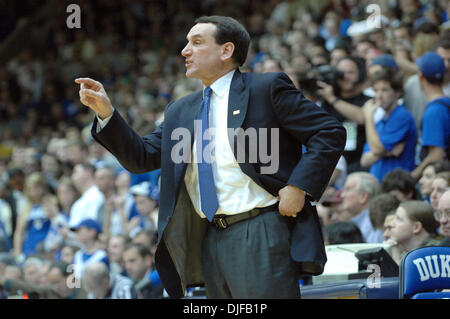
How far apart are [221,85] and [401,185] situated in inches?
94.8

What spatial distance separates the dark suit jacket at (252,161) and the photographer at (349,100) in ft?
9.71

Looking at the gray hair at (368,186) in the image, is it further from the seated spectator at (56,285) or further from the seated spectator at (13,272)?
the seated spectator at (13,272)

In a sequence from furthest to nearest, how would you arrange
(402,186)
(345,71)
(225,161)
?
(345,71) → (402,186) → (225,161)

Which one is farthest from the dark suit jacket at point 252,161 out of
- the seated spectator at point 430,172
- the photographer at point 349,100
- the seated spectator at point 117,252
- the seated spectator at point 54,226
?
the seated spectator at point 54,226

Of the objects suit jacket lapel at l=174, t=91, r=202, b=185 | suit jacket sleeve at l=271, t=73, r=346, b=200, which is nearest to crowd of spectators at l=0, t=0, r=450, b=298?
suit jacket sleeve at l=271, t=73, r=346, b=200

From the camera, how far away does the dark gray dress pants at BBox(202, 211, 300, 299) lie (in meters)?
3.12

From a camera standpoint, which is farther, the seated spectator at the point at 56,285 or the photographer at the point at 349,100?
the photographer at the point at 349,100

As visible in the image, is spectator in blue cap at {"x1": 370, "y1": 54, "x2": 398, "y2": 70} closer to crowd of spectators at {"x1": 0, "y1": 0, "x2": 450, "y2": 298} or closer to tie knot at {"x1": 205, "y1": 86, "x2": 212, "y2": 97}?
crowd of spectators at {"x1": 0, "y1": 0, "x2": 450, "y2": 298}

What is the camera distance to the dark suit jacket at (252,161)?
3.17 metres

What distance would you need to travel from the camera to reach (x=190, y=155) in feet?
11.0

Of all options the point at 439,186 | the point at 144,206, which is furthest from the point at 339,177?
the point at 144,206
